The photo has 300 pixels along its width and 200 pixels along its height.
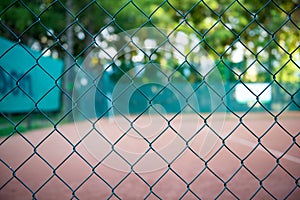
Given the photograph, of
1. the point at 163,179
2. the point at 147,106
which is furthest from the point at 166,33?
the point at 163,179

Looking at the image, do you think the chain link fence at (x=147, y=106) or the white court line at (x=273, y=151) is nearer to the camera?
the chain link fence at (x=147, y=106)

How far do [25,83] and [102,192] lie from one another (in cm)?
547

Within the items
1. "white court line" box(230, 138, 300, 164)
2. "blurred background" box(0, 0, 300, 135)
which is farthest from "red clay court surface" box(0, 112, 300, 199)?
"blurred background" box(0, 0, 300, 135)

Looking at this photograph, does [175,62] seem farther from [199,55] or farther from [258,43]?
[258,43]

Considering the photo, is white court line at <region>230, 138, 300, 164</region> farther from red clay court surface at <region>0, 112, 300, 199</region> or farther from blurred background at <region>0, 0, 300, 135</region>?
blurred background at <region>0, 0, 300, 135</region>

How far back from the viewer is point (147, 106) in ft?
25.8

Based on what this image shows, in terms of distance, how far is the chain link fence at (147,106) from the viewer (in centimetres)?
240

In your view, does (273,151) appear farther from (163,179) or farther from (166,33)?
(166,33)

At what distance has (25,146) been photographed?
4.94 m

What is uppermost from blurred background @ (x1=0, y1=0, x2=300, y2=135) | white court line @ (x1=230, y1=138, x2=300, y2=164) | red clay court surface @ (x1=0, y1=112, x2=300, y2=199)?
blurred background @ (x1=0, y1=0, x2=300, y2=135)

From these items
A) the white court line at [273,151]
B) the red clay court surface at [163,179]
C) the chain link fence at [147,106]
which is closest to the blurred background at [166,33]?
the chain link fence at [147,106]

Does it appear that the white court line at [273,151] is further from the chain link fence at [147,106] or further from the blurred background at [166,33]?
the blurred background at [166,33]

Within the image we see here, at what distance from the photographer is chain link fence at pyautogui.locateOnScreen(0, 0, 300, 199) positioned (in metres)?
2.40

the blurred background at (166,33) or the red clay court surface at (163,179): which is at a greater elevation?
the blurred background at (166,33)
